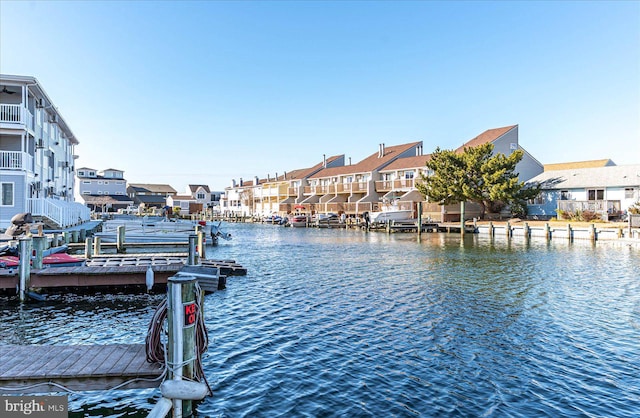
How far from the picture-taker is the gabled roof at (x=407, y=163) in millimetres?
61688

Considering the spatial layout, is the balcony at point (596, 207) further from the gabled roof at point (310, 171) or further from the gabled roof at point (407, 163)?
the gabled roof at point (310, 171)

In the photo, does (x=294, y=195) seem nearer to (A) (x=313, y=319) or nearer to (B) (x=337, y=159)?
(B) (x=337, y=159)

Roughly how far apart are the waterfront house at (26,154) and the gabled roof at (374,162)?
4505 centimetres

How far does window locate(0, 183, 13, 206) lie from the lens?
26.9 meters

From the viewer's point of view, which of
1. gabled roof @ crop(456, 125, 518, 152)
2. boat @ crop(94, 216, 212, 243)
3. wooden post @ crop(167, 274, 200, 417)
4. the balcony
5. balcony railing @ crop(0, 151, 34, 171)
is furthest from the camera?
gabled roof @ crop(456, 125, 518, 152)

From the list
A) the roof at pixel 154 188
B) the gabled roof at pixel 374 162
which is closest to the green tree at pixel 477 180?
the gabled roof at pixel 374 162

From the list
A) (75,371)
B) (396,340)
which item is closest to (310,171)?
(396,340)

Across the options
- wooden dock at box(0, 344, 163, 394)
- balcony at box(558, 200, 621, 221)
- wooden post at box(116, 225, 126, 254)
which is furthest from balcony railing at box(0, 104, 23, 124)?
balcony at box(558, 200, 621, 221)

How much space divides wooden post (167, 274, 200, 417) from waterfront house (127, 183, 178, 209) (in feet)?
365

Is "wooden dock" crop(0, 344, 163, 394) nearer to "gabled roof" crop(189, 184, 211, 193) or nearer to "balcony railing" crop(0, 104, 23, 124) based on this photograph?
"balcony railing" crop(0, 104, 23, 124)

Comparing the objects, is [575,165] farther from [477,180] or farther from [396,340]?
A: [396,340]

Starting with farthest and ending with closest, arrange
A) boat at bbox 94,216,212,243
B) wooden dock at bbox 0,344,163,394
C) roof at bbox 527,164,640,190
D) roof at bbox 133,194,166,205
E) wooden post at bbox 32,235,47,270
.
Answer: roof at bbox 133,194,166,205 → roof at bbox 527,164,640,190 → boat at bbox 94,216,212,243 → wooden post at bbox 32,235,47,270 → wooden dock at bbox 0,344,163,394

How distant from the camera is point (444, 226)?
1939 inches

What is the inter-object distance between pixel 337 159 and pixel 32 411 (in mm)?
84383
